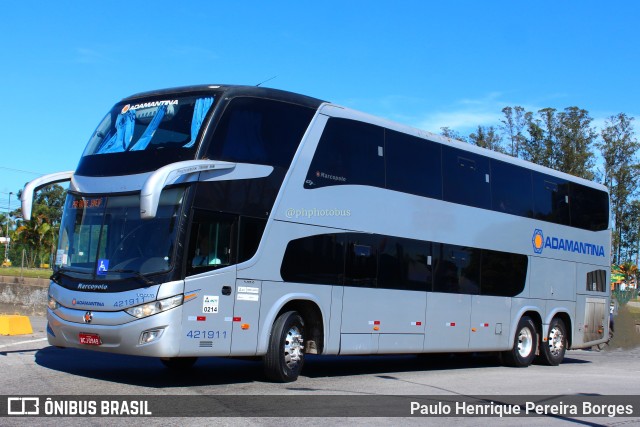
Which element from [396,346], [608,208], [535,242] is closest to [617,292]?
[608,208]

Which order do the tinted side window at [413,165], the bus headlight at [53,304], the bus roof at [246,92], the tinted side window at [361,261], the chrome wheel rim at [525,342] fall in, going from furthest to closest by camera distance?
the chrome wheel rim at [525,342]
the tinted side window at [413,165]
the tinted side window at [361,261]
the bus roof at [246,92]
the bus headlight at [53,304]

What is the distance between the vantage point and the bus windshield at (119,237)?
1032 centimetres

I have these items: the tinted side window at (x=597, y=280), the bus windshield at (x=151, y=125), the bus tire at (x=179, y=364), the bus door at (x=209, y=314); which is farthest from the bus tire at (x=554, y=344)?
the bus windshield at (x=151, y=125)

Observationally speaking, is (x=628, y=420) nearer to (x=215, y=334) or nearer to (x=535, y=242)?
(x=215, y=334)

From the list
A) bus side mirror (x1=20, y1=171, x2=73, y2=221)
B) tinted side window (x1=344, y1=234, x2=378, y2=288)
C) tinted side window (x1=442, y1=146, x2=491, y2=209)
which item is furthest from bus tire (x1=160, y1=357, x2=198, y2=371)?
tinted side window (x1=442, y1=146, x2=491, y2=209)

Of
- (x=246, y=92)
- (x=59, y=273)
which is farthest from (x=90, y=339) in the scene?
(x=246, y=92)

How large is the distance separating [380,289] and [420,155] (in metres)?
2.89

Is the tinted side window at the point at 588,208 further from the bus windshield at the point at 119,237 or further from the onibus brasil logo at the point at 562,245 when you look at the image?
the bus windshield at the point at 119,237

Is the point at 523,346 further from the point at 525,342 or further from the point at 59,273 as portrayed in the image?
the point at 59,273

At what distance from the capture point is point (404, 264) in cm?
1426

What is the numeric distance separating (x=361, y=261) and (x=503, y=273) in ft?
16.9

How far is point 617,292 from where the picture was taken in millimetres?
29297

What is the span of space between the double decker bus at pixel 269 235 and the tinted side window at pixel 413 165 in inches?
1.5

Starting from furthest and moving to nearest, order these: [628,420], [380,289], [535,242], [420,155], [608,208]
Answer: [608,208] < [535,242] < [420,155] < [380,289] < [628,420]
